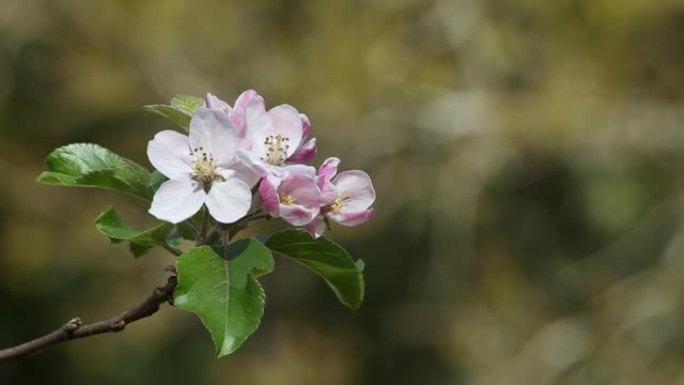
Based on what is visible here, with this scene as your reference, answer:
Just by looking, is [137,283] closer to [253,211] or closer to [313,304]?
[313,304]

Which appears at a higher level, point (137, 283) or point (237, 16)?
point (237, 16)

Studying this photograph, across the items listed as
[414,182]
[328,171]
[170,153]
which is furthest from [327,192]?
[414,182]

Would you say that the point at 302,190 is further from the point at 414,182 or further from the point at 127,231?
the point at 414,182

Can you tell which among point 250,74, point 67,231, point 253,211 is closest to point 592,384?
point 250,74

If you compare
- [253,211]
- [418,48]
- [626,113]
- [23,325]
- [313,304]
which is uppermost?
[626,113]

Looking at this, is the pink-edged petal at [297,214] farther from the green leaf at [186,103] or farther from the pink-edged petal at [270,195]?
the green leaf at [186,103]

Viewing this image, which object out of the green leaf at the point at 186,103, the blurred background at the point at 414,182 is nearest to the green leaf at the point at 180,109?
→ the green leaf at the point at 186,103
